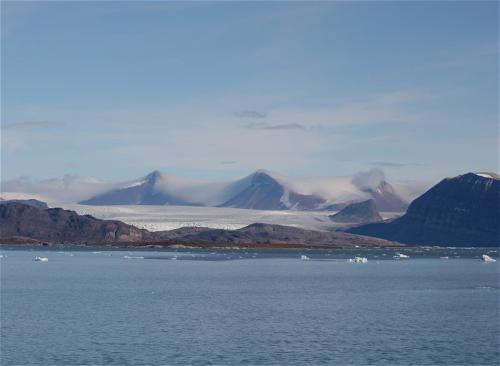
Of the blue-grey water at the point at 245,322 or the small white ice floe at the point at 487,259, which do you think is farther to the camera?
the small white ice floe at the point at 487,259

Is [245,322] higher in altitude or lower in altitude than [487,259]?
lower

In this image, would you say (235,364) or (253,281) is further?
(253,281)

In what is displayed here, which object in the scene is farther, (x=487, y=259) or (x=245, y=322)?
(x=487, y=259)

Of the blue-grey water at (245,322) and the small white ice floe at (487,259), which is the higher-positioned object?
the small white ice floe at (487,259)

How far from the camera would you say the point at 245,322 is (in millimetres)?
45125

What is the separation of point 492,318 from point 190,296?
2072 cm

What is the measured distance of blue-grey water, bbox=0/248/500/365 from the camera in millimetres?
35281

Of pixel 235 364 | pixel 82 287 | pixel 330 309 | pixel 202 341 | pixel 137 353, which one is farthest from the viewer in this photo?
pixel 82 287

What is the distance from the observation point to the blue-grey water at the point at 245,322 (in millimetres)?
35281

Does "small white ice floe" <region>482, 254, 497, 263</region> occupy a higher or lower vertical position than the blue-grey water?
higher

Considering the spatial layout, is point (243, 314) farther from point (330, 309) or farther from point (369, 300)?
point (369, 300)

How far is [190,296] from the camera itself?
195ft

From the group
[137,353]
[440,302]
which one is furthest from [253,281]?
[137,353]

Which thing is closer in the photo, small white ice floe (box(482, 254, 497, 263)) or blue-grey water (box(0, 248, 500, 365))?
blue-grey water (box(0, 248, 500, 365))
